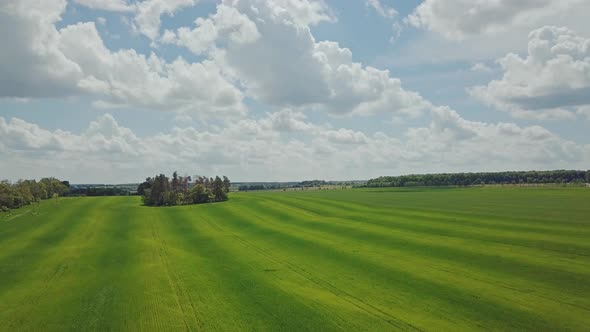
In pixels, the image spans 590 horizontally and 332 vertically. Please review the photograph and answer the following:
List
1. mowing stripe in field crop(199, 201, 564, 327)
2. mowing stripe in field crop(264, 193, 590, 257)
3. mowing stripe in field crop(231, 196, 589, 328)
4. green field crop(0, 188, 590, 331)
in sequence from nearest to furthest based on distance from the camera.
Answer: green field crop(0, 188, 590, 331) → mowing stripe in field crop(199, 201, 564, 327) → mowing stripe in field crop(231, 196, 589, 328) → mowing stripe in field crop(264, 193, 590, 257)

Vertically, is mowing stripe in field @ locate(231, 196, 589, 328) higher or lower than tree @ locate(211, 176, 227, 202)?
lower

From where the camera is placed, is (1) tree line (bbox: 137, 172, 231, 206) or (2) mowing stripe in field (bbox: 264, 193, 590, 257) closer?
(2) mowing stripe in field (bbox: 264, 193, 590, 257)

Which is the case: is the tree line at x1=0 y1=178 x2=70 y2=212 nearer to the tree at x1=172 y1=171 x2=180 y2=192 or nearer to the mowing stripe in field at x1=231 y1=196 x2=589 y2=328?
the tree at x1=172 y1=171 x2=180 y2=192

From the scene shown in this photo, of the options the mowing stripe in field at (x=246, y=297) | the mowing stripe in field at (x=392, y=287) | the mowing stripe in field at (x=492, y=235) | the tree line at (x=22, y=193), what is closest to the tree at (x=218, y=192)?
the tree line at (x=22, y=193)

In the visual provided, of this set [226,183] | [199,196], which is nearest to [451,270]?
[199,196]

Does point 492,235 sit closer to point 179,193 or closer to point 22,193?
point 179,193

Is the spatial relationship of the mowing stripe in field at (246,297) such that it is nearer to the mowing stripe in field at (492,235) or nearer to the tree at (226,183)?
the mowing stripe in field at (492,235)

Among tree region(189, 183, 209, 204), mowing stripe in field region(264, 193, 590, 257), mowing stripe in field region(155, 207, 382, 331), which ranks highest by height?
tree region(189, 183, 209, 204)

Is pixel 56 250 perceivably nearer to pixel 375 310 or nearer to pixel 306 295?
pixel 306 295

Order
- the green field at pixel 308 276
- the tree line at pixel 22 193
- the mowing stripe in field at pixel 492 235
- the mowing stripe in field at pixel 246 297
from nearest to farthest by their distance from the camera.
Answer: the mowing stripe in field at pixel 246 297 < the green field at pixel 308 276 < the mowing stripe in field at pixel 492 235 < the tree line at pixel 22 193

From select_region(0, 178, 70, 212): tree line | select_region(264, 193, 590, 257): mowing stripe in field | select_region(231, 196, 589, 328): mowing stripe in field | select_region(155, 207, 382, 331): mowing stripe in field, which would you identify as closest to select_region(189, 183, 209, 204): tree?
select_region(0, 178, 70, 212): tree line
